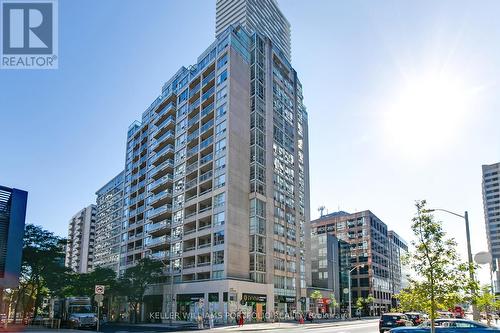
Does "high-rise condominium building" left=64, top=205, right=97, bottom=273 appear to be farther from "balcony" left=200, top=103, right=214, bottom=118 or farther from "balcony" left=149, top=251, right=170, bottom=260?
"balcony" left=200, top=103, right=214, bottom=118

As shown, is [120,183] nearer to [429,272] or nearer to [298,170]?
[298,170]

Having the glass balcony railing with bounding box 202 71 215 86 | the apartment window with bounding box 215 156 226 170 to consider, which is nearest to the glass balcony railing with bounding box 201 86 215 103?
the glass balcony railing with bounding box 202 71 215 86

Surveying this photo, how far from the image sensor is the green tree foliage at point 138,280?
2540 inches

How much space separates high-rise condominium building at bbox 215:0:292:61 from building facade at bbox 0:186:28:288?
112 m

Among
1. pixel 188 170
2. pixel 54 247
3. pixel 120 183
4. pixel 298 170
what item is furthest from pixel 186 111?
pixel 120 183

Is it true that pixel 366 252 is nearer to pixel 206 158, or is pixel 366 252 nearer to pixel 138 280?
pixel 206 158

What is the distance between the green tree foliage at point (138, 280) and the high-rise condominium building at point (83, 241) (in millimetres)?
105952

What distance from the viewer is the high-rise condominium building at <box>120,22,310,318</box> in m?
62.4

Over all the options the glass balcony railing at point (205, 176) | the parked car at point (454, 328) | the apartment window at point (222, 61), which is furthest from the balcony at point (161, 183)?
the parked car at point (454, 328)

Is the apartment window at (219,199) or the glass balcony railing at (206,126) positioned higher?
the glass balcony railing at (206,126)

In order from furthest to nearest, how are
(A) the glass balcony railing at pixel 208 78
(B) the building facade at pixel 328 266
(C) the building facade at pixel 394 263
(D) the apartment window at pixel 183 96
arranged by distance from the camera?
1. (C) the building facade at pixel 394 263
2. (B) the building facade at pixel 328 266
3. (D) the apartment window at pixel 183 96
4. (A) the glass balcony railing at pixel 208 78

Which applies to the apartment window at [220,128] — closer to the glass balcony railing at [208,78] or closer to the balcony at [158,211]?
the glass balcony railing at [208,78]

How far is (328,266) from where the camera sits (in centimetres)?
10456

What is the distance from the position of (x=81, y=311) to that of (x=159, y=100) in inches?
2147
